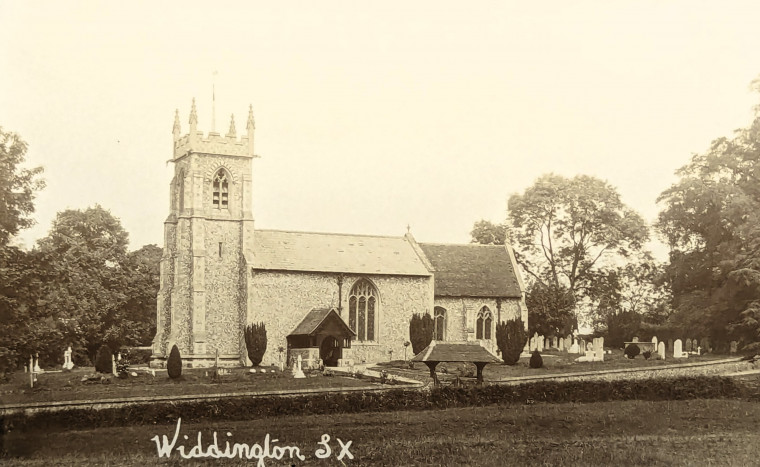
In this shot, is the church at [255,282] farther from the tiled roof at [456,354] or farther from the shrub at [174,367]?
the tiled roof at [456,354]

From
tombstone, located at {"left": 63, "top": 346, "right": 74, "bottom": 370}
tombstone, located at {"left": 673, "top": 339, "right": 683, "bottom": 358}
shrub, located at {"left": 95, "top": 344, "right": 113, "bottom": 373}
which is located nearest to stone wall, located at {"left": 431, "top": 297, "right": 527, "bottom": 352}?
tombstone, located at {"left": 673, "top": 339, "right": 683, "bottom": 358}

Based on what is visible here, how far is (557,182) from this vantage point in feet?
91.7

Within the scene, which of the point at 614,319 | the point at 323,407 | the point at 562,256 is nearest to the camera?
the point at 323,407

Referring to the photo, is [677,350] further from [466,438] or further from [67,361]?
[67,361]

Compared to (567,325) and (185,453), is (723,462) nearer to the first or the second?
(185,453)

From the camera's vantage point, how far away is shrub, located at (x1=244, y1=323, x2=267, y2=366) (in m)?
36.0

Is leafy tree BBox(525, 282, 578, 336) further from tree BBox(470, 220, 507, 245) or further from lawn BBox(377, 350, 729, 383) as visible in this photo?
tree BBox(470, 220, 507, 245)

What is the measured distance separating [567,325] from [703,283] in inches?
853

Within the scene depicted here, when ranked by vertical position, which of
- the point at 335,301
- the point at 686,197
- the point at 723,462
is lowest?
the point at 723,462

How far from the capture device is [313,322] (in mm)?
36750

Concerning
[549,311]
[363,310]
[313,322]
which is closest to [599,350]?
[549,311]

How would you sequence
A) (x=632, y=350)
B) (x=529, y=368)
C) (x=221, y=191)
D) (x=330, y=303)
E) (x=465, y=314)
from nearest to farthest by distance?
(x=529, y=368), (x=632, y=350), (x=221, y=191), (x=330, y=303), (x=465, y=314)

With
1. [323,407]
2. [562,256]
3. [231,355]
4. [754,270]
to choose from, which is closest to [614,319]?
[562,256]

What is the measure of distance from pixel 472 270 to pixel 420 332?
229 inches
